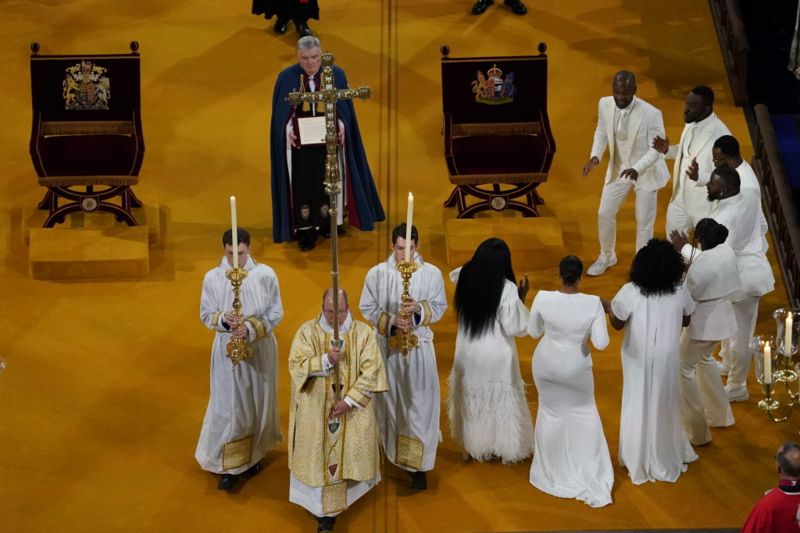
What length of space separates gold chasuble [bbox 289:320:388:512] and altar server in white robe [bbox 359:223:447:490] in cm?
40

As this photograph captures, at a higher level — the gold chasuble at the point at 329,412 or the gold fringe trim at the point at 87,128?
the gold fringe trim at the point at 87,128

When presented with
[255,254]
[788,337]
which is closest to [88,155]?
[255,254]

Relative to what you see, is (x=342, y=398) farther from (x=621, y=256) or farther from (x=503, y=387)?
(x=621, y=256)

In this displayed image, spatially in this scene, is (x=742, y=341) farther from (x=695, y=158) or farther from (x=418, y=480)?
(x=418, y=480)

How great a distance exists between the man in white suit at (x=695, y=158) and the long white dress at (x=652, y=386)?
1.70 metres

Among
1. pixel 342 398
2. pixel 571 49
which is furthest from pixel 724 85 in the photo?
pixel 342 398

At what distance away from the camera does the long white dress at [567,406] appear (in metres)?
10.7

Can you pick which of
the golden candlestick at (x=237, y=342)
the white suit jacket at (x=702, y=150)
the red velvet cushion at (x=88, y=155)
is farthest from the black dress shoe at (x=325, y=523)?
the red velvet cushion at (x=88, y=155)

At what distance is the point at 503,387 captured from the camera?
11.2 m

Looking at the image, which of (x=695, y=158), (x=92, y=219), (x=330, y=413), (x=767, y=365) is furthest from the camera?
(x=92, y=219)

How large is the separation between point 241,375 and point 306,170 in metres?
2.98

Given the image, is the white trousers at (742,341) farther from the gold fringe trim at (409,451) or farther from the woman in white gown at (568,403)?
the gold fringe trim at (409,451)

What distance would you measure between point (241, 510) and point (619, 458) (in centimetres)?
245

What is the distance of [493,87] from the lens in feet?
46.1
